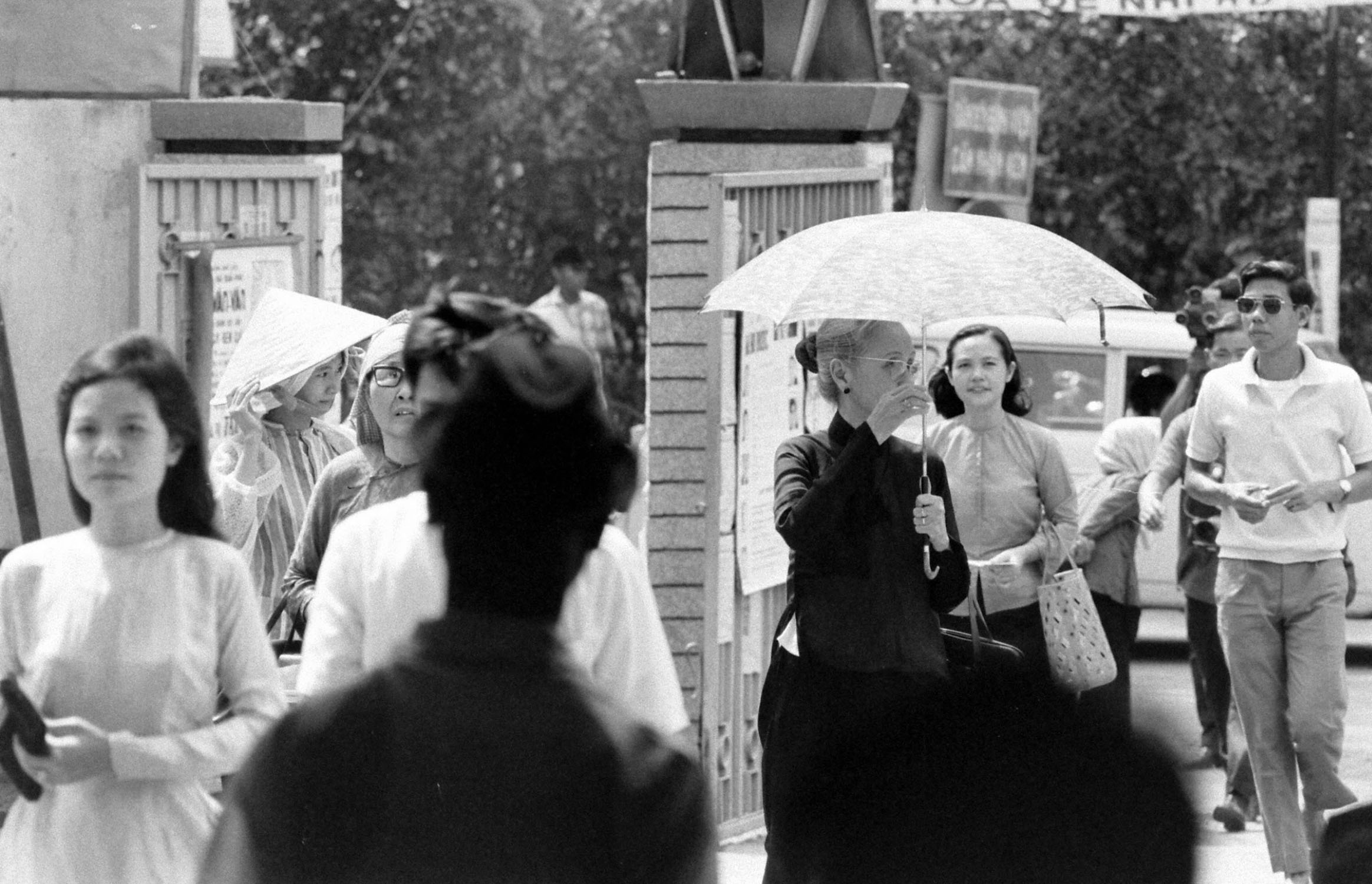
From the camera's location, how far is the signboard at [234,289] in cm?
812

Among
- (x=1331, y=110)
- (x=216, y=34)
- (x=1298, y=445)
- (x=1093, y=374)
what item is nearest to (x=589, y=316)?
(x=1093, y=374)

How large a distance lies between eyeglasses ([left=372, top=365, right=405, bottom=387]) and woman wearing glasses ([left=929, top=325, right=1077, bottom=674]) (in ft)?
7.23

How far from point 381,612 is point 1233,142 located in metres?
18.8

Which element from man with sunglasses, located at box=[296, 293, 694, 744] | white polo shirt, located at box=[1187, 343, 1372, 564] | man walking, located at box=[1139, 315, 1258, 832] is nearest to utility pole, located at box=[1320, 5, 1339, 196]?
man walking, located at box=[1139, 315, 1258, 832]

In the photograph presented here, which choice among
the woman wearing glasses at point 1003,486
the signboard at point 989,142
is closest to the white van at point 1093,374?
the signboard at point 989,142

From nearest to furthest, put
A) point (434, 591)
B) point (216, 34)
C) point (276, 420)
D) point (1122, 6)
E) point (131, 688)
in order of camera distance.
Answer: point (434, 591) < point (131, 688) < point (276, 420) < point (1122, 6) < point (216, 34)

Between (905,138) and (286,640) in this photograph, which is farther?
(905,138)

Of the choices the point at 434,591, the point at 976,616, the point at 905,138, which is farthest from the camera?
the point at 905,138

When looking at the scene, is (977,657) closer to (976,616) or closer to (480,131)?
(976,616)

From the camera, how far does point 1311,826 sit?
24.7 feet

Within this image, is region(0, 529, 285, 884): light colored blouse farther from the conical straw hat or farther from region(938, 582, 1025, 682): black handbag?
region(938, 582, 1025, 682): black handbag

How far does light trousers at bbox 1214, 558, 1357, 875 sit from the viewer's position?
730cm

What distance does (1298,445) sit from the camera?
734 cm

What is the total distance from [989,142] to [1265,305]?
9.05m
